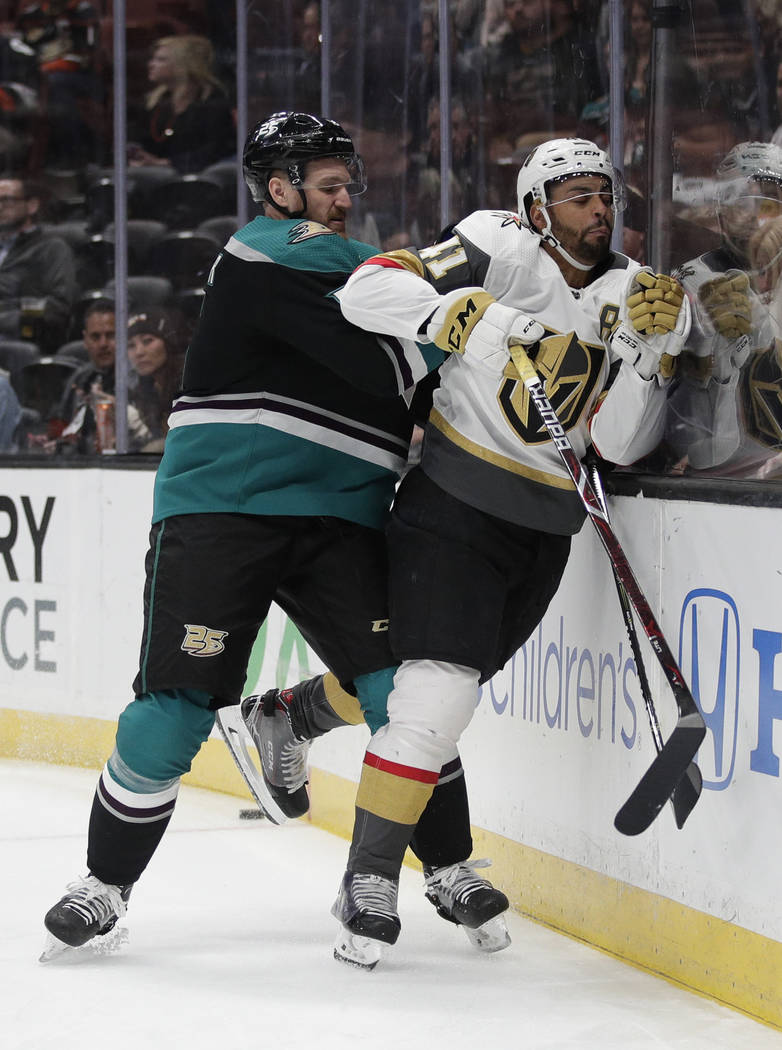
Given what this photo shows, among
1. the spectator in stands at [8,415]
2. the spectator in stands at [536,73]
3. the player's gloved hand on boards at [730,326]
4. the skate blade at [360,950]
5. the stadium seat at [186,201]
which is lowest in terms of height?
the skate blade at [360,950]

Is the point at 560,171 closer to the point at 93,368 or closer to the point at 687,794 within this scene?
the point at 687,794

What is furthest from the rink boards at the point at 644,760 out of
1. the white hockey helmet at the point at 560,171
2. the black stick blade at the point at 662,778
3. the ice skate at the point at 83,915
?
the ice skate at the point at 83,915

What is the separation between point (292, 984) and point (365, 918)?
0.14 m

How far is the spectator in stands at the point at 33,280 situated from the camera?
5.08 metres

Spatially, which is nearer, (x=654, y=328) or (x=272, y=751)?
(x=654, y=328)

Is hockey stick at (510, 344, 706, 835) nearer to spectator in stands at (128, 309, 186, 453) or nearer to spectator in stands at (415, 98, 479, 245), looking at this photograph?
spectator in stands at (415, 98, 479, 245)

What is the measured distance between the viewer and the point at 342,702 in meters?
2.65

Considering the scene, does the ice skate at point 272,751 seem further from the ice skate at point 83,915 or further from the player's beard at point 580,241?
the player's beard at point 580,241

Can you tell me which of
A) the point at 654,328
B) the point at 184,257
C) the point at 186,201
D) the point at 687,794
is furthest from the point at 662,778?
the point at 186,201

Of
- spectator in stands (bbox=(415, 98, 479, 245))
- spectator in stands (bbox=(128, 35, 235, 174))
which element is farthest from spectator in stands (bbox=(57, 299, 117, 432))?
spectator in stands (bbox=(415, 98, 479, 245))

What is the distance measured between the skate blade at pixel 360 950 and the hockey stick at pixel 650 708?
1.60 ft

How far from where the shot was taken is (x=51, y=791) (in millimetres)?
3709

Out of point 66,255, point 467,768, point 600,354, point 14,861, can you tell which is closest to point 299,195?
point 600,354

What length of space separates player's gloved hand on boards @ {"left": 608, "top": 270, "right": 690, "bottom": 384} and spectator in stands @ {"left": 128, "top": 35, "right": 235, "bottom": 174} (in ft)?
10.0
